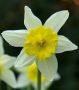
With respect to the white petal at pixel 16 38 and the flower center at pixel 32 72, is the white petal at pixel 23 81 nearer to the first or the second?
the flower center at pixel 32 72

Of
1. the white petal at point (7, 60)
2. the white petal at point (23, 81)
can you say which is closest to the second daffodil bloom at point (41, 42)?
the white petal at point (7, 60)

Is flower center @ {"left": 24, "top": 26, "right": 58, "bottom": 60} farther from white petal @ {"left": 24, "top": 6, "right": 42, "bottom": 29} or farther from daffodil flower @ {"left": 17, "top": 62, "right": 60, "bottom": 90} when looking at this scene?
daffodil flower @ {"left": 17, "top": 62, "right": 60, "bottom": 90}

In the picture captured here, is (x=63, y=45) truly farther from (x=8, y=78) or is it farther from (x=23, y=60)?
(x=8, y=78)

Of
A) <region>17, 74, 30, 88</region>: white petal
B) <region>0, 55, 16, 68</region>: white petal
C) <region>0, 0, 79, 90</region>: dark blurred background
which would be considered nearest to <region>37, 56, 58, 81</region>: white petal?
<region>0, 55, 16, 68</region>: white petal

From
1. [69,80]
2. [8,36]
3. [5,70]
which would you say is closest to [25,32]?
[8,36]

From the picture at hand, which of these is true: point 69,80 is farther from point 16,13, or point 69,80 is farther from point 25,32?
point 25,32

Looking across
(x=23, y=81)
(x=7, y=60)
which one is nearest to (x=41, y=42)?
(x=7, y=60)
